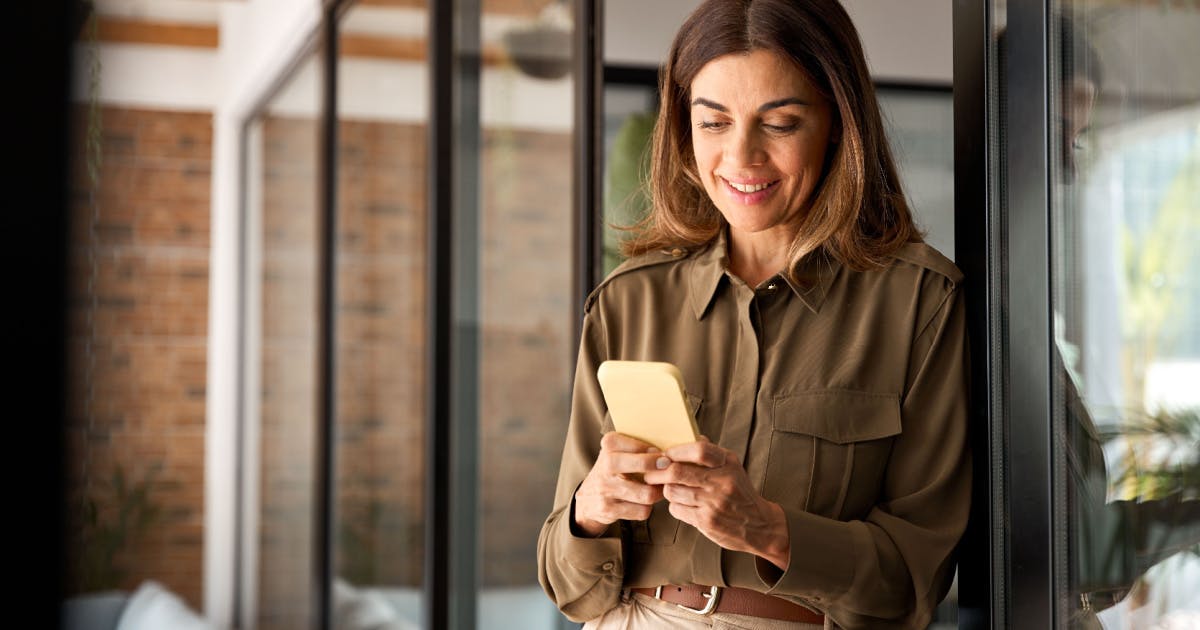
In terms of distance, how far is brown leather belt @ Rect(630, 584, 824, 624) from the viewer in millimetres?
1319

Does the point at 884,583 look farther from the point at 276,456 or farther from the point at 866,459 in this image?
the point at 276,456

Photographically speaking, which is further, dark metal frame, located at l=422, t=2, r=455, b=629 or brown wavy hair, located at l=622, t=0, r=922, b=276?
dark metal frame, located at l=422, t=2, r=455, b=629

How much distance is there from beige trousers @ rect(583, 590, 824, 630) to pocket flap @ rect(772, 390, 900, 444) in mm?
220

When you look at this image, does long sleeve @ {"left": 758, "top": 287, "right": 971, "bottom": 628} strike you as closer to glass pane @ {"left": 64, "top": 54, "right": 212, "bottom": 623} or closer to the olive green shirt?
the olive green shirt

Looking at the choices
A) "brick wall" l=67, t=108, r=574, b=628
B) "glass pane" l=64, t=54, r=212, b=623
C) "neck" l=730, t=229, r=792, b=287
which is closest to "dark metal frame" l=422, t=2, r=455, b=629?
"brick wall" l=67, t=108, r=574, b=628

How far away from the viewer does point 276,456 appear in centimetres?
564

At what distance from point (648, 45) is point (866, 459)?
114 centimetres

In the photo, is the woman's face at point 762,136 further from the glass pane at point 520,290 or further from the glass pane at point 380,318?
the glass pane at point 380,318

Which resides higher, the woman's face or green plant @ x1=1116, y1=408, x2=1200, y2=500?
the woman's face

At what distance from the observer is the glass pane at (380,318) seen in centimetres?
379

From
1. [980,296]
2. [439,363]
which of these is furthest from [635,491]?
[439,363]

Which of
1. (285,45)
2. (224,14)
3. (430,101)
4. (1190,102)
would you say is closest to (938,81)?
(1190,102)

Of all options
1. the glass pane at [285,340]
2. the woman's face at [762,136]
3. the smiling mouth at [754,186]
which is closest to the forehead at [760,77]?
the woman's face at [762,136]

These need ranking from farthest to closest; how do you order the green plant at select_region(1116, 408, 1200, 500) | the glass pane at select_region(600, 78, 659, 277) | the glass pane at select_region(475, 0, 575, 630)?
1. the glass pane at select_region(475, 0, 575, 630)
2. the glass pane at select_region(600, 78, 659, 277)
3. the green plant at select_region(1116, 408, 1200, 500)
